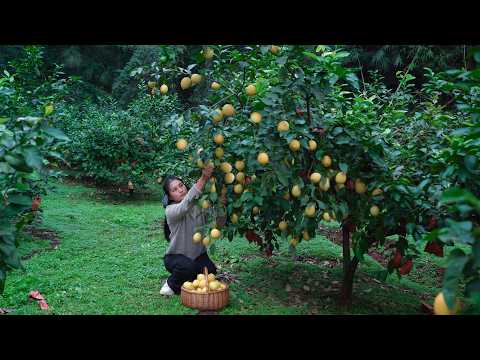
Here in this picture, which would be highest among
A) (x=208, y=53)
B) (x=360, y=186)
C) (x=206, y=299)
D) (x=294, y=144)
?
(x=208, y=53)

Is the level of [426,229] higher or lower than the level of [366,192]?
lower

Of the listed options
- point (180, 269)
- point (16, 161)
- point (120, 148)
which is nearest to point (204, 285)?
point (180, 269)

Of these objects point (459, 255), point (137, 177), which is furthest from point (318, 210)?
point (137, 177)

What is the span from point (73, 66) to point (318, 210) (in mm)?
11186

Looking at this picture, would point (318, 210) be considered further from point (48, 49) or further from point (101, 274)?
point (48, 49)

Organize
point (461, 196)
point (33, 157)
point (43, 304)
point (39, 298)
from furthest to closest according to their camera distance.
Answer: point (39, 298) → point (43, 304) → point (33, 157) → point (461, 196)

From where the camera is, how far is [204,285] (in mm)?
3043

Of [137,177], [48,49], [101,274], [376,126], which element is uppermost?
[48,49]

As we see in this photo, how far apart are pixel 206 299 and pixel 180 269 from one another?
0.40 meters

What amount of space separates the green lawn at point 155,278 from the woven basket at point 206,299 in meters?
0.06

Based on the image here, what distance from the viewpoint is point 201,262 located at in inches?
133

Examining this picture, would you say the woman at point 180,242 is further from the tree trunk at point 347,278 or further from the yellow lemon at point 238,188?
the tree trunk at point 347,278

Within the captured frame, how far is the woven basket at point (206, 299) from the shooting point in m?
2.94

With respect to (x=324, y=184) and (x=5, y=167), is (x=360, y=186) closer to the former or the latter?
(x=324, y=184)
